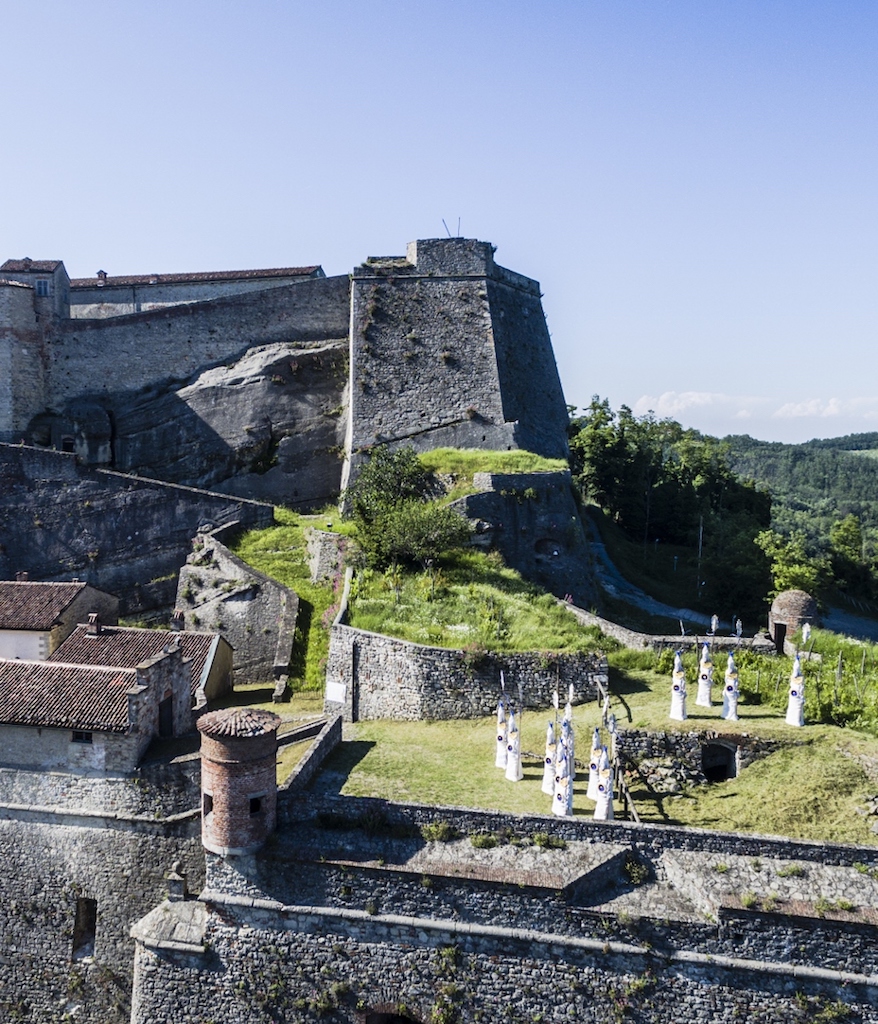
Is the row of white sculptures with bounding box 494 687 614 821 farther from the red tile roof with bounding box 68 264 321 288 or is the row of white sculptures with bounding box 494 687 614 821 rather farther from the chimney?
the red tile roof with bounding box 68 264 321 288

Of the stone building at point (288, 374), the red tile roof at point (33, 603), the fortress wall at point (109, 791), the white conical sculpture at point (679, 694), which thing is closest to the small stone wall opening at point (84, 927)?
the fortress wall at point (109, 791)

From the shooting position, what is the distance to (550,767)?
17.9m

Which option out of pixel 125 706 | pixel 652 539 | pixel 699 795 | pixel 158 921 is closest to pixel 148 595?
pixel 125 706

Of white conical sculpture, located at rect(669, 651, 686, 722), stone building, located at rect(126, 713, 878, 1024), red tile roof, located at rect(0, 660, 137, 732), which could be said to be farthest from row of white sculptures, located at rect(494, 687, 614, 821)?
red tile roof, located at rect(0, 660, 137, 732)

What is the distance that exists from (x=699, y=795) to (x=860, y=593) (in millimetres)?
46053

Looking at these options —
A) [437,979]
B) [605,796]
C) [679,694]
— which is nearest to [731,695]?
[679,694]

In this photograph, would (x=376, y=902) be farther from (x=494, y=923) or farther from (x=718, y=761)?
(x=718, y=761)

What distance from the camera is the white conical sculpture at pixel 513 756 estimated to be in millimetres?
18234

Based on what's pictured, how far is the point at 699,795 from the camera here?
17.9 meters

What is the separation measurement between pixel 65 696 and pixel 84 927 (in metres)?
4.86

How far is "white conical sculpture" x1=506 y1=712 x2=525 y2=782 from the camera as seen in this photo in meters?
18.2

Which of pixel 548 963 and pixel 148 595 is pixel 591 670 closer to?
pixel 548 963

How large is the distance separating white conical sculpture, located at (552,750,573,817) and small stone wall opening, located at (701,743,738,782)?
375 cm

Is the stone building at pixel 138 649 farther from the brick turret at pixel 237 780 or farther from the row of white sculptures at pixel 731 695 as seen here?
the row of white sculptures at pixel 731 695
